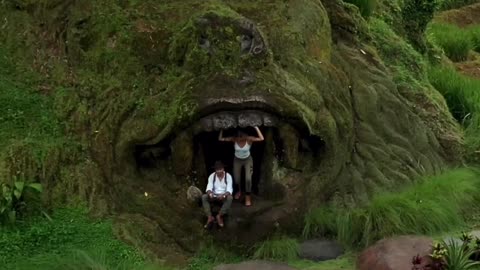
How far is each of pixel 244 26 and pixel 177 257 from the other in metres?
2.02

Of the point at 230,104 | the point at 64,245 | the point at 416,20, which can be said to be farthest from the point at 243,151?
the point at 416,20

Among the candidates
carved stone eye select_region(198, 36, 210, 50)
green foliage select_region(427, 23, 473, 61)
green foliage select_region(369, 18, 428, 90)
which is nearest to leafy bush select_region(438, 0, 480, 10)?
green foliage select_region(427, 23, 473, 61)

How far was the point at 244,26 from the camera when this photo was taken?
6.70 m

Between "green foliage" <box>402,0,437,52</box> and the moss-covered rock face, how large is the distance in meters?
3.30

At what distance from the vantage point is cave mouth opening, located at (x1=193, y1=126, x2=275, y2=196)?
22.6ft

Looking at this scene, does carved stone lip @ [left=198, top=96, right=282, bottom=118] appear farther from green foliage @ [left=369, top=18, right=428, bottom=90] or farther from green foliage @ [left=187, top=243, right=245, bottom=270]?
green foliage @ [left=369, top=18, right=428, bottom=90]

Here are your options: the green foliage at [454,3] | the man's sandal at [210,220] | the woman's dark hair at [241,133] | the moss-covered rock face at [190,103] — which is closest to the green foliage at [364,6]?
the moss-covered rock face at [190,103]

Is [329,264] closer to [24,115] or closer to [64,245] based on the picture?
[64,245]

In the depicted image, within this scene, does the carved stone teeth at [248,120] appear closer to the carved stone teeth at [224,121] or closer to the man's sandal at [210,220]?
the carved stone teeth at [224,121]

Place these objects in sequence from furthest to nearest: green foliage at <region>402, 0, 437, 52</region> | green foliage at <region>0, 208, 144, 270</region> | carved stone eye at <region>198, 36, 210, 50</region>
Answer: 1. green foliage at <region>402, 0, 437, 52</region>
2. carved stone eye at <region>198, 36, 210, 50</region>
3. green foliage at <region>0, 208, 144, 270</region>

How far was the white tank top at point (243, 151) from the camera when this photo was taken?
665 cm

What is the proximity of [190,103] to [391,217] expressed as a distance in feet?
6.51

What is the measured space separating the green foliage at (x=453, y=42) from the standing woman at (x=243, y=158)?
632 cm

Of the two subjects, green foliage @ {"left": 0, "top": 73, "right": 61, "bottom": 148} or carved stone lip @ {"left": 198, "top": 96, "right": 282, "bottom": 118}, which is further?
green foliage @ {"left": 0, "top": 73, "right": 61, "bottom": 148}
